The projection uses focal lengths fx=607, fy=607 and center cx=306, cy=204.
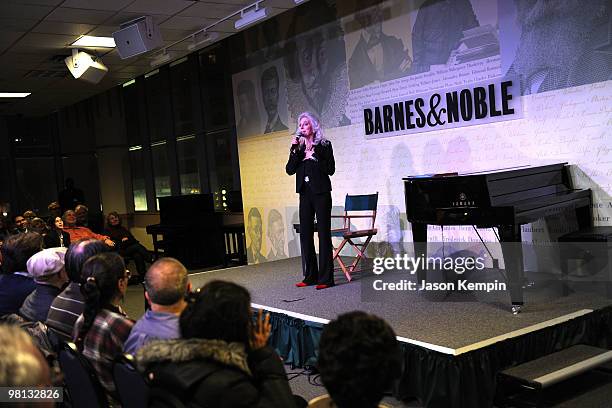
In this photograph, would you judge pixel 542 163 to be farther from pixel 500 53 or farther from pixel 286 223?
pixel 286 223

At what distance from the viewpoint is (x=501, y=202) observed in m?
4.05

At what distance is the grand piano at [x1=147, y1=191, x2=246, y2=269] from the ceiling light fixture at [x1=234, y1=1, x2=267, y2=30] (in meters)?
3.05

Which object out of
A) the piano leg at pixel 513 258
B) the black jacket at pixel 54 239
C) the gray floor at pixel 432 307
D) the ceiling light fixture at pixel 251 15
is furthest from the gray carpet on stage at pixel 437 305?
the ceiling light fixture at pixel 251 15

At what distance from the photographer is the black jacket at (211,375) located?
1.78 metres

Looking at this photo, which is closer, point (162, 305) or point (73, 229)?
point (162, 305)

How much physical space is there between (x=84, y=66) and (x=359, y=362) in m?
7.32

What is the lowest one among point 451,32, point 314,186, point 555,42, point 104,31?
point 314,186

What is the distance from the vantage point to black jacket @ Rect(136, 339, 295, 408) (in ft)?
5.85

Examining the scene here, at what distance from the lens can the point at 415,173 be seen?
20.7ft

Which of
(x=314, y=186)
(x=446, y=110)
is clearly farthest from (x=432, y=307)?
(x=446, y=110)

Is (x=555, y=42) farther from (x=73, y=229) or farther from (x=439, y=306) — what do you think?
(x=73, y=229)

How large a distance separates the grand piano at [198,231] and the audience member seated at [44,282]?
5760mm

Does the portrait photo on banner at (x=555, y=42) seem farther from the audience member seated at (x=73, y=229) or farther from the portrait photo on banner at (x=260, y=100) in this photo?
the audience member seated at (x=73, y=229)

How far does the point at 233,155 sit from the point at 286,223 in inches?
64.7
